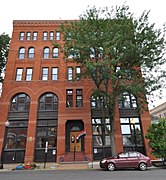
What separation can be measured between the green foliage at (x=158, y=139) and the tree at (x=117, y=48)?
3344 mm

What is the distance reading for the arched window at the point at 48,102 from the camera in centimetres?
2138

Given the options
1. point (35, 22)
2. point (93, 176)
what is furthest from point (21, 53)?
point (93, 176)

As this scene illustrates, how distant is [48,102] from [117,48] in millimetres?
11389

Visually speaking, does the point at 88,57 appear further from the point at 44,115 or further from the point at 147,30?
the point at 44,115

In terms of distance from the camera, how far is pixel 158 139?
15.3 m

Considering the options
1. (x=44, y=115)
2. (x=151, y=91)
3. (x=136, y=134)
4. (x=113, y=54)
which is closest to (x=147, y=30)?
(x=113, y=54)

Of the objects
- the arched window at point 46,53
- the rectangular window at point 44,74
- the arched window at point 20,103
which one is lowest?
the arched window at point 20,103

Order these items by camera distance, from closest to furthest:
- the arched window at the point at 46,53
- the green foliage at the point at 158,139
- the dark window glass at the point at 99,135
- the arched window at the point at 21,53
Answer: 1. the green foliage at the point at 158,139
2. the dark window glass at the point at 99,135
3. the arched window at the point at 21,53
4. the arched window at the point at 46,53

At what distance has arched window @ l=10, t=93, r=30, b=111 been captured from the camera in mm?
21188

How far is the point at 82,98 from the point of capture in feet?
71.4

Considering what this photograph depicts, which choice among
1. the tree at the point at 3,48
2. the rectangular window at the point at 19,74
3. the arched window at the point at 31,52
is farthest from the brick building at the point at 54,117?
the tree at the point at 3,48

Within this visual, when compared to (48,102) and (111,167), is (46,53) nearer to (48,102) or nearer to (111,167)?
(48,102)

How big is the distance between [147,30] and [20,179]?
53.6ft

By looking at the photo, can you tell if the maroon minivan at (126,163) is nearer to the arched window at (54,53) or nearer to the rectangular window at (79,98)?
the rectangular window at (79,98)
